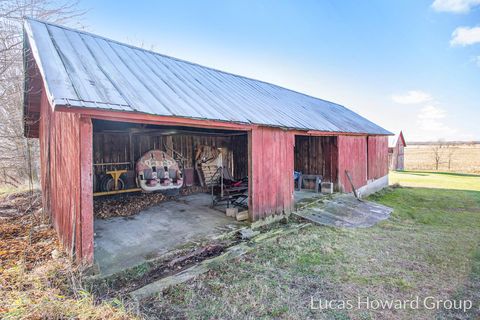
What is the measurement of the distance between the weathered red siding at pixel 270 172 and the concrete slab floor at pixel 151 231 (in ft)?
2.42

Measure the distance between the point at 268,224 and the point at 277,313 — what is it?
315 cm

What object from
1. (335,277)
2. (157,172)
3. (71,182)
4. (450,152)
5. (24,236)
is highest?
(450,152)

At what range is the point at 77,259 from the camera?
129 inches

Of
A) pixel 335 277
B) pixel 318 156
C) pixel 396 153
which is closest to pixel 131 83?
pixel 335 277

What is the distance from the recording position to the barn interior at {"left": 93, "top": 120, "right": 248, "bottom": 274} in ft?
14.6

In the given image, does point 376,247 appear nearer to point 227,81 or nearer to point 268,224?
point 268,224

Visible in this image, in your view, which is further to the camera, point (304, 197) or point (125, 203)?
point (304, 197)

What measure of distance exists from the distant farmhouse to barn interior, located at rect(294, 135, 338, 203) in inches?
737

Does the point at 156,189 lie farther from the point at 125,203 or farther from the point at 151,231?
the point at 151,231

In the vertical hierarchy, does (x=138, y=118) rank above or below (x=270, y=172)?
above

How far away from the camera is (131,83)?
15.0 feet

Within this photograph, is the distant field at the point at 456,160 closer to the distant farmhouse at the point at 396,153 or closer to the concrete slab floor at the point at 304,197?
the distant farmhouse at the point at 396,153

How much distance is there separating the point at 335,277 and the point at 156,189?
5553mm

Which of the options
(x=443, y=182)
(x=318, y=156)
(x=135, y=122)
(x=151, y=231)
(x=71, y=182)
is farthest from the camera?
(x=443, y=182)
